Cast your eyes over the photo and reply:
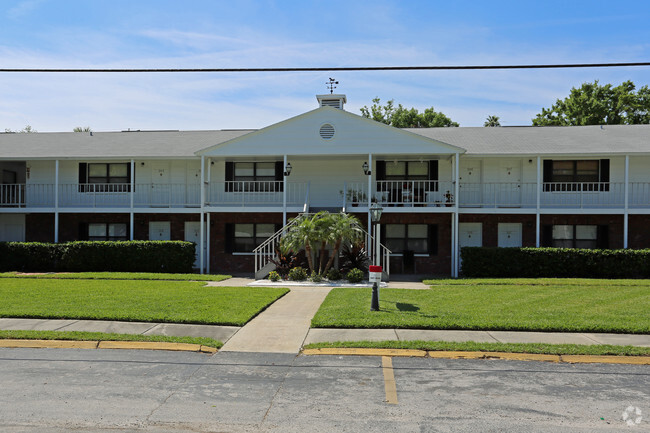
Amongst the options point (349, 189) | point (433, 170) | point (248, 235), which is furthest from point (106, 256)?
point (433, 170)

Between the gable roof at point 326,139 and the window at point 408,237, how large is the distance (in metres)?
3.36

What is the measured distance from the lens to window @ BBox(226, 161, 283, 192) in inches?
906

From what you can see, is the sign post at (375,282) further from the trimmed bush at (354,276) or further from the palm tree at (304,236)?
the palm tree at (304,236)

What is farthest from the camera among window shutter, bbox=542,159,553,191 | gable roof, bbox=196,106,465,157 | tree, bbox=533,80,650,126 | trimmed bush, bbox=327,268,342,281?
tree, bbox=533,80,650,126

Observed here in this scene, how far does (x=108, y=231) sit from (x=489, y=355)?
788 inches

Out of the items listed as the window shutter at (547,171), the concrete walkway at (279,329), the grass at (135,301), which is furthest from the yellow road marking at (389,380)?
the window shutter at (547,171)

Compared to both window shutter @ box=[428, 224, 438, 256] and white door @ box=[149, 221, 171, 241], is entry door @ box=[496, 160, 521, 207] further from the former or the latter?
white door @ box=[149, 221, 171, 241]

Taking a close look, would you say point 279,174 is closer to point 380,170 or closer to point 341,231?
point 380,170

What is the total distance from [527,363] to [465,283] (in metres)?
9.17

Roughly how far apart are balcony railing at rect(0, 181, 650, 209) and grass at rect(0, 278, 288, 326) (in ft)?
21.6

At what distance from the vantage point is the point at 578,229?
2194 centimetres

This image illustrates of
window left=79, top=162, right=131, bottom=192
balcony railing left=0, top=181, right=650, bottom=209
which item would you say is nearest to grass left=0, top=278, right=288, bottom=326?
balcony railing left=0, top=181, right=650, bottom=209

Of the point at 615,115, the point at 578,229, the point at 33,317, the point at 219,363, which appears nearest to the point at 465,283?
the point at 578,229

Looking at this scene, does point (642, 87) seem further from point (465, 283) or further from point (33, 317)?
point (33, 317)
